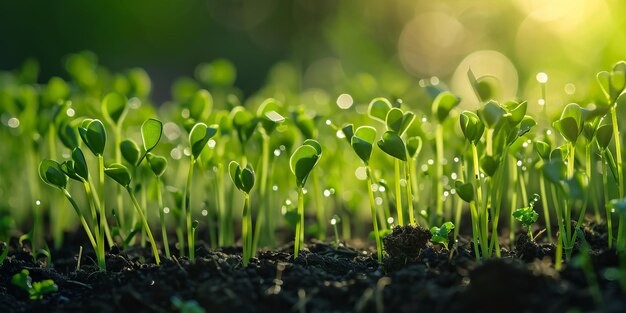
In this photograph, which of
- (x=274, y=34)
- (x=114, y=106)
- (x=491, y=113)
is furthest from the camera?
(x=274, y=34)

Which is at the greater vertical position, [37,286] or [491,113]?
[491,113]

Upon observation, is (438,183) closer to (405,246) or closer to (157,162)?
(405,246)

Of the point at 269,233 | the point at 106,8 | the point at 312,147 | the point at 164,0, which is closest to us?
the point at 312,147

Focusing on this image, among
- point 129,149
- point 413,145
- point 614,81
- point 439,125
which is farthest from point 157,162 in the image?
point 614,81

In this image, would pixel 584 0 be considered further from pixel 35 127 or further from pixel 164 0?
pixel 164 0

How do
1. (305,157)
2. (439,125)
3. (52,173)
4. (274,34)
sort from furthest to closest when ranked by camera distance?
(274,34), (439,125), (52,173), (305,157)

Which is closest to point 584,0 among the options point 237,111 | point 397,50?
point 397,50
